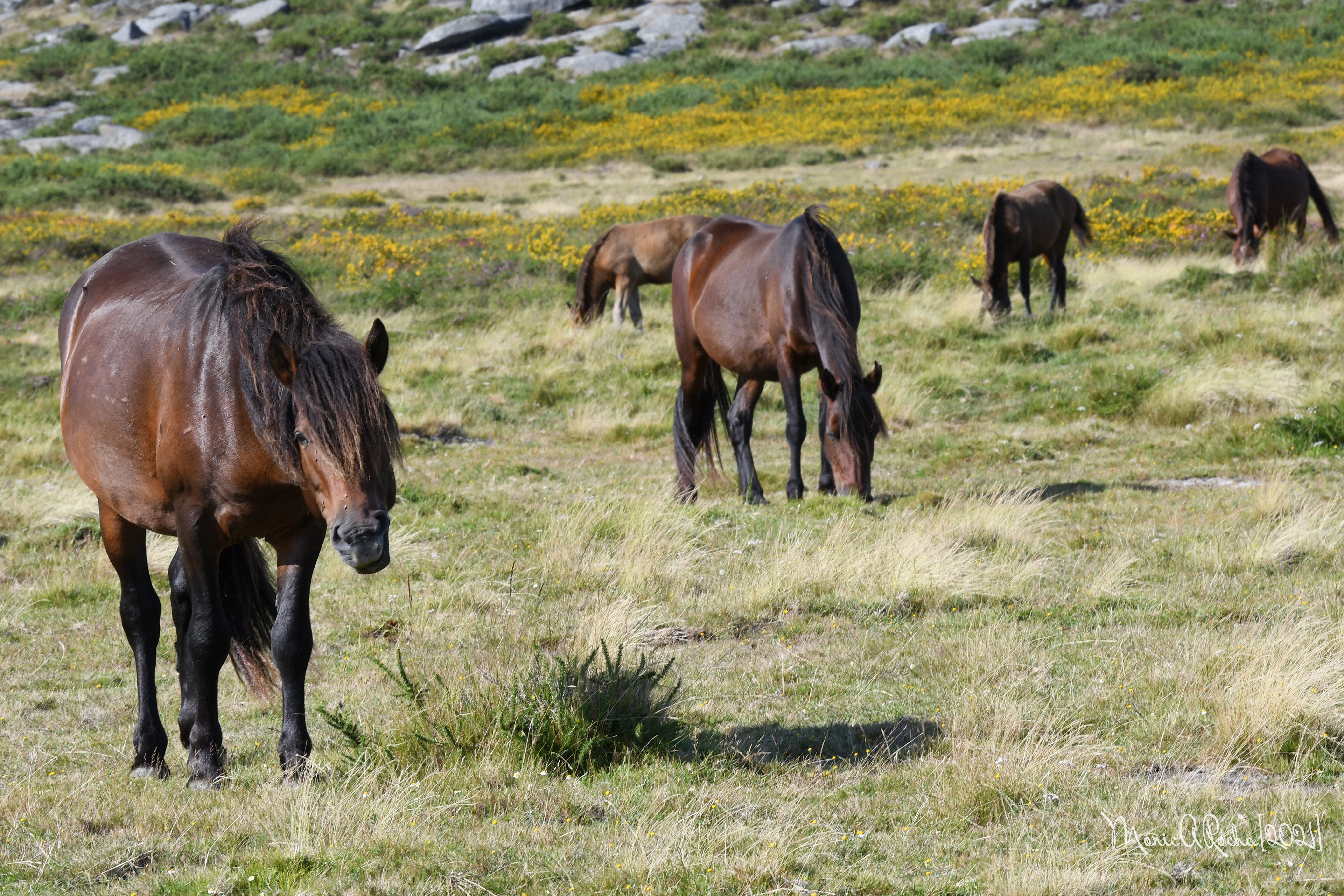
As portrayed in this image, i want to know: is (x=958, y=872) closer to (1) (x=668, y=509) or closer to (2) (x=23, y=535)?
(1) (x=668, y=509)

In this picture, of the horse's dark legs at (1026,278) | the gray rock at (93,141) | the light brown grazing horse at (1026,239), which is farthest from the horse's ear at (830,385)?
the gray rock at (93,141)

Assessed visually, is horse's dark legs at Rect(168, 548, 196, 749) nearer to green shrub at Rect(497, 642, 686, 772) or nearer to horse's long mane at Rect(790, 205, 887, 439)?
green shrub at Rect(497, 642, 686, 772)

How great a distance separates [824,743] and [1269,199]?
16438 mm

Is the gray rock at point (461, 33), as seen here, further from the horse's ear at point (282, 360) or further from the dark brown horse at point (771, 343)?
the horse's ear at point (282, 360)

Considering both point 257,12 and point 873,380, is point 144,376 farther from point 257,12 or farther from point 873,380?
point 257,12

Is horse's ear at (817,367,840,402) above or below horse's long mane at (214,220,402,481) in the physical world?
below

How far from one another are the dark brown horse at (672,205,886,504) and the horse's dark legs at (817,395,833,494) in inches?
0.6

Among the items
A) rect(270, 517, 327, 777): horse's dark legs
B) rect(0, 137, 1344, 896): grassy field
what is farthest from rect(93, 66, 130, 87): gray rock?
rect(270, 517, 327, 777): horse's dark legs

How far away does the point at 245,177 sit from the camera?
3462 cm

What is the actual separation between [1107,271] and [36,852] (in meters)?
16.7

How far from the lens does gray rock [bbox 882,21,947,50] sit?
5238 cm

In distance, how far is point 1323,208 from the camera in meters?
18.0

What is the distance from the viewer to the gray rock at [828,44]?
52469 mm

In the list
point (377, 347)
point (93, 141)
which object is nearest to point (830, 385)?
point (377, 347)
